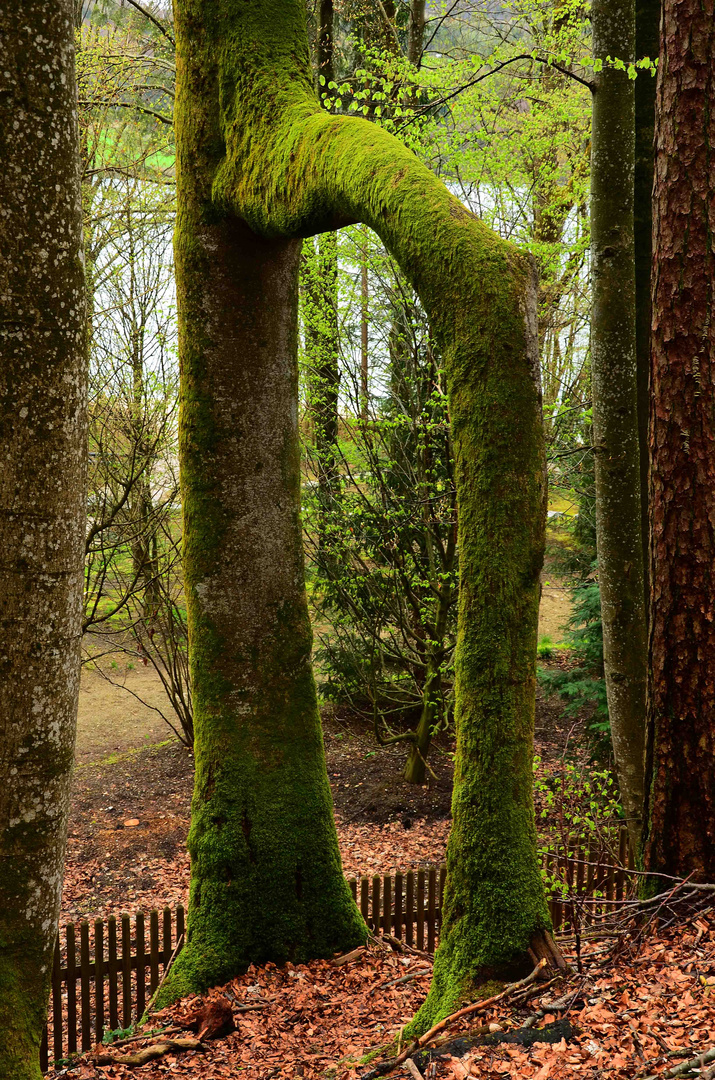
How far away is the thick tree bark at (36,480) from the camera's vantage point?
273 centimetres

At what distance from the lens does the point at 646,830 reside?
4.08 m

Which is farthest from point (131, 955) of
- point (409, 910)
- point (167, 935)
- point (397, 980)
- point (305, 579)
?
point (305, 579)

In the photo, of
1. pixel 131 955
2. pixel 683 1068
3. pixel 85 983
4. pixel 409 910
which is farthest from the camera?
pixel 409 910

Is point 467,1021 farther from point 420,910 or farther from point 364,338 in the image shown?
point 364,338

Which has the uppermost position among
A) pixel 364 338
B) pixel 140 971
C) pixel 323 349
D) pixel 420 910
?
pixel 364 338

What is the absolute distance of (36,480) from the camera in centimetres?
277

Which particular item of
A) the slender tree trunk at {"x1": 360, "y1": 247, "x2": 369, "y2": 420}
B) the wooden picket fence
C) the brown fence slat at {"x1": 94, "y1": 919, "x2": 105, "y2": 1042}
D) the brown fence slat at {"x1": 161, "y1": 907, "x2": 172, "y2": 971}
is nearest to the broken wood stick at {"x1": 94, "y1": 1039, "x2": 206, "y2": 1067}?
the wooden picket fence

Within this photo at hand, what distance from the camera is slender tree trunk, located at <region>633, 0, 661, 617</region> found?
688 centimetres

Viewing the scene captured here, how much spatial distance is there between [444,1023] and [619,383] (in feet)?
17.0

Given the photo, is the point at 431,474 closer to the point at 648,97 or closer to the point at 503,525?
the point at 648,97

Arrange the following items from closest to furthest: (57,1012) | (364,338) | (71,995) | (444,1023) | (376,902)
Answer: (444,1023) < (57,1012) < (71,995) < (376,902) < (364,338)

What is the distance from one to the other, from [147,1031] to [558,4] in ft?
45.8

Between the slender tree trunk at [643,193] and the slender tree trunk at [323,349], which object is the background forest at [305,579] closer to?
the slender tree trunk at [643,193]

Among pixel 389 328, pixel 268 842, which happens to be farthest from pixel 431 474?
pixel 268 842
